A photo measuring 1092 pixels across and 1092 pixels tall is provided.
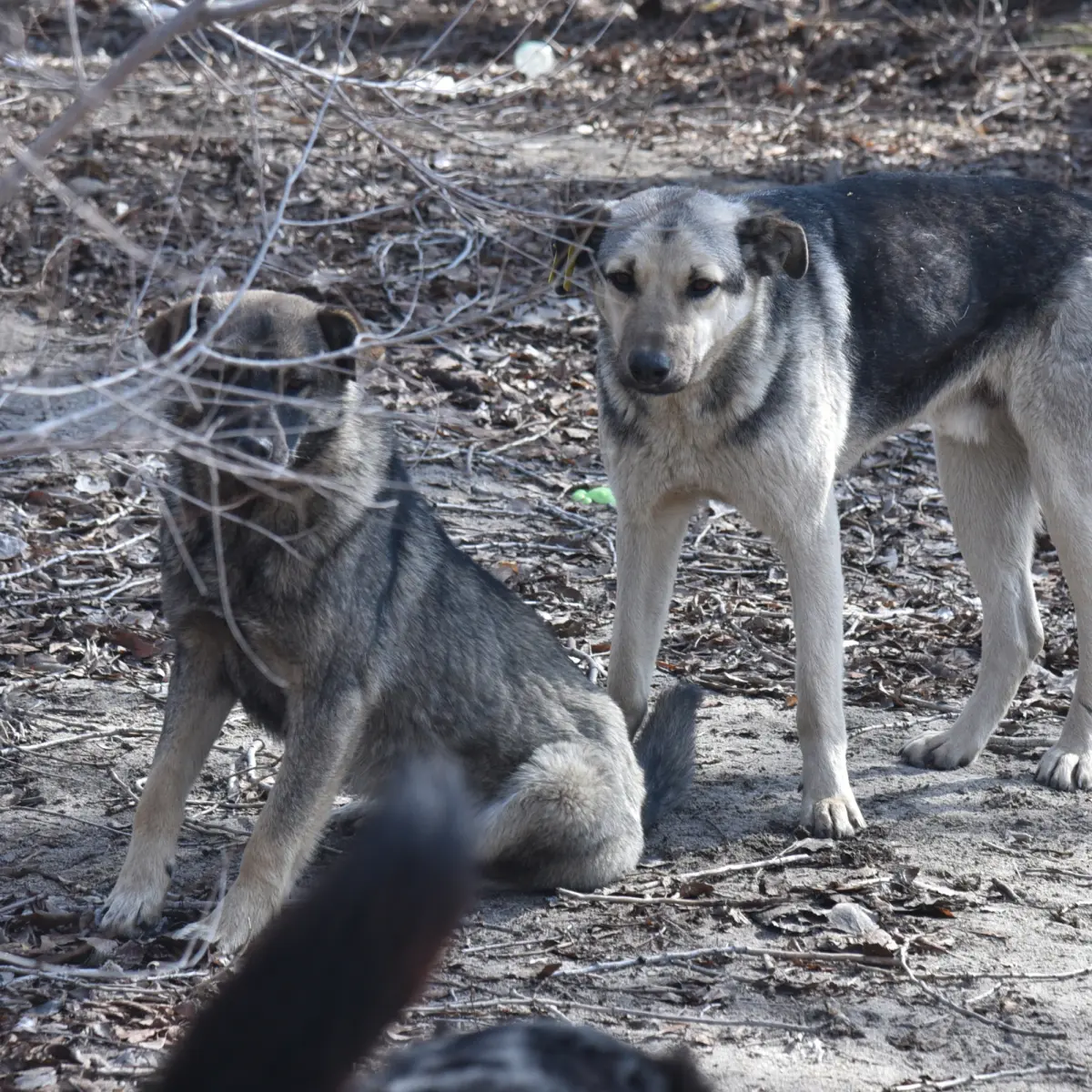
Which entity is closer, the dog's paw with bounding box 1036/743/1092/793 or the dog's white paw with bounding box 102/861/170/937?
the dog's white paw with bounding box 102/861/170/937

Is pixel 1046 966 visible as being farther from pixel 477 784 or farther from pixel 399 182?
pixel 399 182

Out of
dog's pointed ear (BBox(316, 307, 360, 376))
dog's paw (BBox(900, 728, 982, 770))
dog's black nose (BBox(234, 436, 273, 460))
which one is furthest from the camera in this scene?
dog's paw (BBox(900, 728, 982, 770))

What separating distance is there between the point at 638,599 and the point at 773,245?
4.46 ft

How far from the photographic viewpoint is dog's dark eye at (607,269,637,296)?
5125 mm

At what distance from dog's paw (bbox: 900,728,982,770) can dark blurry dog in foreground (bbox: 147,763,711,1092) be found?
389 cm

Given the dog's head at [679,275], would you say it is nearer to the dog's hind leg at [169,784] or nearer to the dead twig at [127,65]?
the dog's hind leg at [169,784]

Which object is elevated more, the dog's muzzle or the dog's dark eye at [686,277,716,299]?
the dog's dark eye at [686,277,716,299]

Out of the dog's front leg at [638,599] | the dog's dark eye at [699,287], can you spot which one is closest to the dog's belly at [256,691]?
the dog's front leg at [638,599]

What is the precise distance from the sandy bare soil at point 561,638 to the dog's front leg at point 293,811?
0.73ft

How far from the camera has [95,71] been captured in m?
11.6

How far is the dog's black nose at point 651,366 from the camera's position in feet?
16.1

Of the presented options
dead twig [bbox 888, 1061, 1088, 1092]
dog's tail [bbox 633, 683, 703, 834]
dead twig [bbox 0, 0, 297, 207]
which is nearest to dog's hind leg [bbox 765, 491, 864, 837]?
dog's tail [bbox 633, 683, 703, 834]

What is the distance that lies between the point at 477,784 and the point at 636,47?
11908mm

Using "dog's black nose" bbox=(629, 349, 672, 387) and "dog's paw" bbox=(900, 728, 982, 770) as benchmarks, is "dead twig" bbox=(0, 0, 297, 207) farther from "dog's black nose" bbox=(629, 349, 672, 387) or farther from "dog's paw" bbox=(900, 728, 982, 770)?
"dog's paw" bbox=(900, 728, 982, 770)
